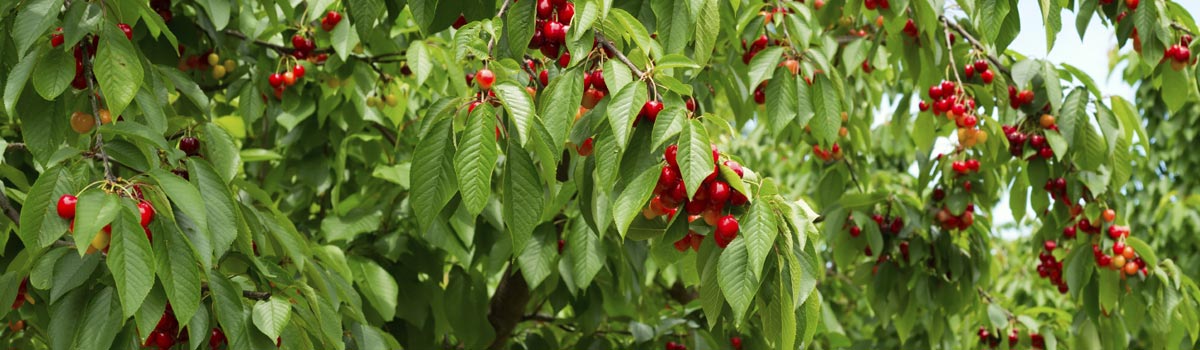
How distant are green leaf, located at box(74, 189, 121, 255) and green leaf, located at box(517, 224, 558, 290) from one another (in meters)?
1.36

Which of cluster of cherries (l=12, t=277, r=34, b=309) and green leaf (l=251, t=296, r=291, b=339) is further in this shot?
cluster of cherries (l=12, t=277, r=34, b=309)

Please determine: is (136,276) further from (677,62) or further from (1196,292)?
(1196,292)

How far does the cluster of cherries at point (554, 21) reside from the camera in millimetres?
1560

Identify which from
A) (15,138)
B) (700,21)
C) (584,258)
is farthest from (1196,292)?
(15,138)

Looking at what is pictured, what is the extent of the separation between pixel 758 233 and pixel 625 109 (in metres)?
0.22

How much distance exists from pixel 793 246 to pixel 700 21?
1.30 ft

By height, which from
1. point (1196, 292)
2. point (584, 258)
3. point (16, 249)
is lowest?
point (1196, 292)

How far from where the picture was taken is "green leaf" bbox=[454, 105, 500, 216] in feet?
4.42

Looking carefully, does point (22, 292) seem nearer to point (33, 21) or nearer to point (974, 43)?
point (33, 21)

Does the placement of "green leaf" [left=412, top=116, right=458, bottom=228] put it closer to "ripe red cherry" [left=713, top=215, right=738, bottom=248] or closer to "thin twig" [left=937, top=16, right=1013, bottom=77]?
"ripe red cherry" [left=713, top=215, right=738, bottom=248]

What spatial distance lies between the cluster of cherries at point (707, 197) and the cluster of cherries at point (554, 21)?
254 millimetres

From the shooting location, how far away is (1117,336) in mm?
3371

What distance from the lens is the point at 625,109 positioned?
1369 millimetres

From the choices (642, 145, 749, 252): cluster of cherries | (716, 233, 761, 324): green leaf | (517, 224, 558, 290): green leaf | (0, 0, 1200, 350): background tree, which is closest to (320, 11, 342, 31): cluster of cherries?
(0, 0, 1200, 350): background tree
